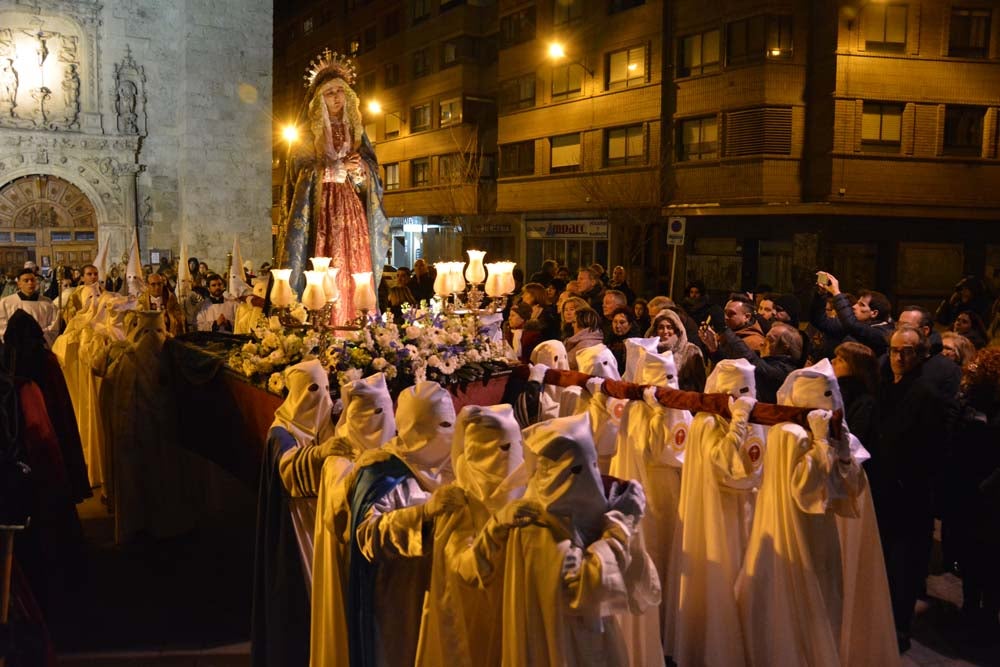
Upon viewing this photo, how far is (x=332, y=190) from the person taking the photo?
850 cm

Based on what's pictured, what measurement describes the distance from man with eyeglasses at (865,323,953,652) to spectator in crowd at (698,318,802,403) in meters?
1.04

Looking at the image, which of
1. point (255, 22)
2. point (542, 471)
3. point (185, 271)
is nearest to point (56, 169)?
point (255, 22)

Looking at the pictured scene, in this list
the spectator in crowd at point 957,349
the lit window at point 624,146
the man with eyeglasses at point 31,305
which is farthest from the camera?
the lit window at point 624,146

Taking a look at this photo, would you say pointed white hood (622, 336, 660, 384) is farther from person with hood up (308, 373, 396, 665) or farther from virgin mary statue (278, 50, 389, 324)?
virgin mary statue (278, 50, 389, 324)

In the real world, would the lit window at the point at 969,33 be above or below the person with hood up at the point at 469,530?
above

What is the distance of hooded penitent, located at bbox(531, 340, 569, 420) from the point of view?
653cm

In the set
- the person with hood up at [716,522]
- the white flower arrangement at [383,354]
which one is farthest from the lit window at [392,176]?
the person with hood up at [716,522]

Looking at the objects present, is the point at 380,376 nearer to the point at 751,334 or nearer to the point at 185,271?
the point at 751,334

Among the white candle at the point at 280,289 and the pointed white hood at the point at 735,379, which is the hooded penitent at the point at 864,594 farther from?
the white candle at the point at 280,289

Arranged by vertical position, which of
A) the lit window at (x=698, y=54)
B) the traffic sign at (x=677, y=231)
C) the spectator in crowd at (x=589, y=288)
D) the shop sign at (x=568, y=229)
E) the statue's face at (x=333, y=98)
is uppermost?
the lit window at (x=698, y=54)

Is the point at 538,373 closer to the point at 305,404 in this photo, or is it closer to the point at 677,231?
the point at 305,404

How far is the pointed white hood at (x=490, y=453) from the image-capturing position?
140 inches

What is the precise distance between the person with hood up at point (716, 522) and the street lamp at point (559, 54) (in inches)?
1038

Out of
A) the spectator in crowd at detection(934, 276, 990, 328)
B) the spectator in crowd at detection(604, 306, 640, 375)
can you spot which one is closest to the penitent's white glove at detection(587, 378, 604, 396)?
the spectator in crowd at detection(604, 306, 640, 375)
